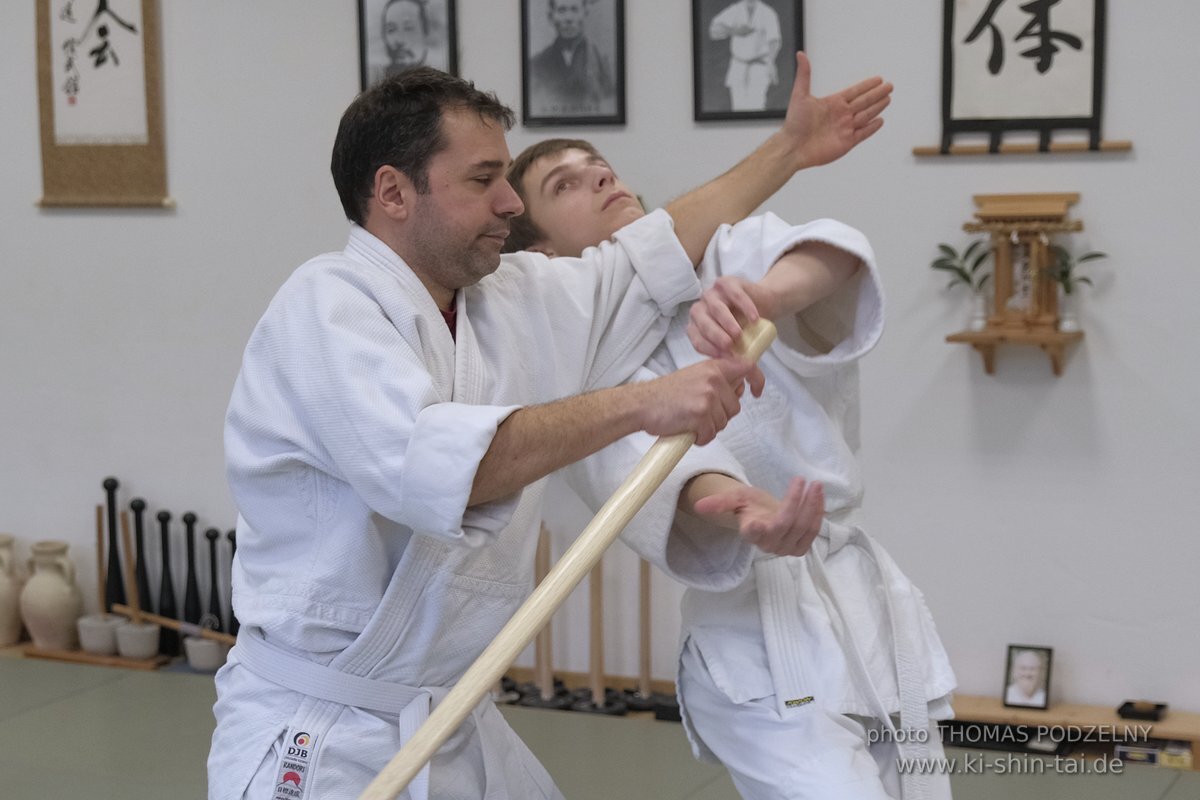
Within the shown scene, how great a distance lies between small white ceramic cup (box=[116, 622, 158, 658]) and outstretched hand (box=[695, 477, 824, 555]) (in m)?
3.71

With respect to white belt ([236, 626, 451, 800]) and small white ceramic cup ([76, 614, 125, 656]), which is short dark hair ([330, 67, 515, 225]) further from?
small white ceramic cup ([76, 614, 125, 656])

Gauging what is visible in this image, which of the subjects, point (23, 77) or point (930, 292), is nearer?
point (930, 292)

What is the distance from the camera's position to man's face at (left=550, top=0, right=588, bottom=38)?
434cm

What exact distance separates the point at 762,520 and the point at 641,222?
2.13ft

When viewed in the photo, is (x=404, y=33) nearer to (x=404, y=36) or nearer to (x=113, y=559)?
(x=404, y=36)

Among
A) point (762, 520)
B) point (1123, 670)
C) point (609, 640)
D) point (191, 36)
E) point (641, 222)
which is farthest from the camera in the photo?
point (191, 36)

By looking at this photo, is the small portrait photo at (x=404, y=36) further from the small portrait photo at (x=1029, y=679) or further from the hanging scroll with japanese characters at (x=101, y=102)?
the small portrait photo at (x=1029, y=679)

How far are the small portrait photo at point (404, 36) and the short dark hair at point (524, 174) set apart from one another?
2.28 metres

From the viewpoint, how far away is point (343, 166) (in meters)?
2.03

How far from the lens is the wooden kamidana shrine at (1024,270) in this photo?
3799 millimetres

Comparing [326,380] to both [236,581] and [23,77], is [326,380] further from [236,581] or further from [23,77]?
[23,77]

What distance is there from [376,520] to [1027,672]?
2.70 metres

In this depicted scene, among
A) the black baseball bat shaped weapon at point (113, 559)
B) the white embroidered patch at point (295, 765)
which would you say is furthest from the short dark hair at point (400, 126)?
the black baseball bat shaped weapon at point (113, 559)

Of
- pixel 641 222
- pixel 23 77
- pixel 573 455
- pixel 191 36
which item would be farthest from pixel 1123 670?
pixel 23 77
